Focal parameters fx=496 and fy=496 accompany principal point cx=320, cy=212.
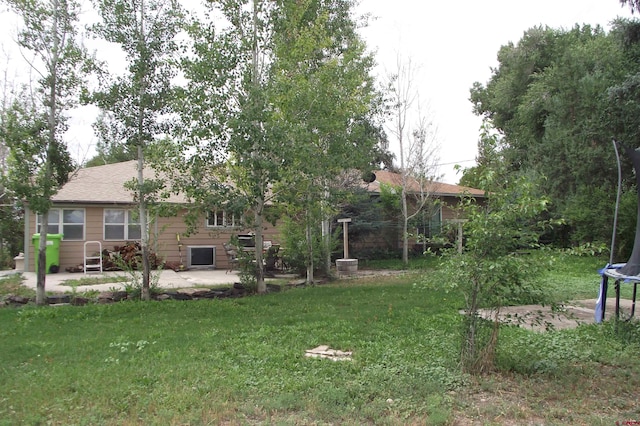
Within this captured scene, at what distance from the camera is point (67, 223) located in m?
14.7

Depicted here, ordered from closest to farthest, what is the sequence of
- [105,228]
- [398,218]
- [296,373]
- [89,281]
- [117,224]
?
[296,373] → [89,281] → [105,228] → [117,224] → [398,218]

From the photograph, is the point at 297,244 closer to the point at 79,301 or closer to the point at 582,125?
the point at 79,301

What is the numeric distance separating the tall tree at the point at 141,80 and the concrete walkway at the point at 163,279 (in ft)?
7.34

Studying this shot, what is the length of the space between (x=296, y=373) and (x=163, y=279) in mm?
8663

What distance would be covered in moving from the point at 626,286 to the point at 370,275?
613 centimetres

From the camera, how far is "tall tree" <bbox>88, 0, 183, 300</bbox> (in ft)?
28.5

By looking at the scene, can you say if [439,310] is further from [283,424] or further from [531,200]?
[283,424]

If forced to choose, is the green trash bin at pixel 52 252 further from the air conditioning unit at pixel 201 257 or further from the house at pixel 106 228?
the air conditioning unit at pixel 201 257

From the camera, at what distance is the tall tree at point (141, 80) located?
8.67 meters

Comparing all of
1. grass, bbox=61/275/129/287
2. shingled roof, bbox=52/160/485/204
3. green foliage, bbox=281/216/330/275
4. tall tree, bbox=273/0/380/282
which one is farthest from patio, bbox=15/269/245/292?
tall tree, bbox=273/0/380/282

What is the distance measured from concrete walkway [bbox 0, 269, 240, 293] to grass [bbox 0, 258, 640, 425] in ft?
10.9

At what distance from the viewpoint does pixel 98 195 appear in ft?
49.6

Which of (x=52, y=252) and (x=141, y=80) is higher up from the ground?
(x=141, y=80)

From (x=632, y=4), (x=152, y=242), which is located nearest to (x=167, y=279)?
(x=152, y=242)
